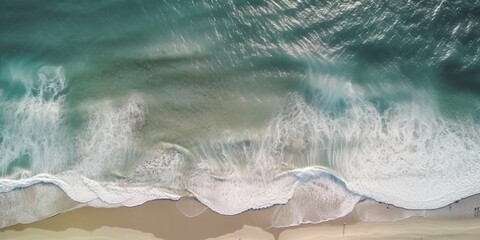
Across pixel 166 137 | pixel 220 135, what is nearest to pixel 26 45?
pixel 166 137

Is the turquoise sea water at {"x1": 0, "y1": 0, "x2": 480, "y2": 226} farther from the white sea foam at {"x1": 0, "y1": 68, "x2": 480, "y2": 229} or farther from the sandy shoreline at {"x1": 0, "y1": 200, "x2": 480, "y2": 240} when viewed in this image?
the sandy shoreline at {"x1": 0, "y1": 200, "x2": 480, "y2": 240}

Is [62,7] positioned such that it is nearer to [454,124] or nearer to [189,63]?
[189,63]

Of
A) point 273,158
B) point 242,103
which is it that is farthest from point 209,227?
point 242,103

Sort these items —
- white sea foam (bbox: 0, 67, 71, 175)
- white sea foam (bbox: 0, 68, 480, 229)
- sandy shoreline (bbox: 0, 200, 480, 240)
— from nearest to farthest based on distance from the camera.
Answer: sandy shoreline (bbox: 0, 200, 480, 240) < white sea foam (bbox: 0, 68, 480, 229) < white sea foam (bbox: 0, 67, 71, 175)

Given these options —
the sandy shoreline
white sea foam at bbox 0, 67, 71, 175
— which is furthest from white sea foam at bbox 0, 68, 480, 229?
the sandy shoreline

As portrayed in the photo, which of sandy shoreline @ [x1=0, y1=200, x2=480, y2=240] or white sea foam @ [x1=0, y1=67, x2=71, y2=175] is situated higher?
white sea foam @ [x1=0, y1=67, x2=71, y2=175]

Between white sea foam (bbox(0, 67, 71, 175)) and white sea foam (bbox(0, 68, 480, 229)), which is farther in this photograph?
white sea foam (bbox(0, 67, 71, 175))

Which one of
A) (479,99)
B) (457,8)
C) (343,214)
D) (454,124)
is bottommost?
(343,214)
